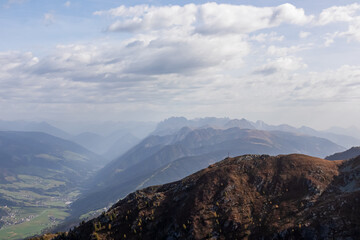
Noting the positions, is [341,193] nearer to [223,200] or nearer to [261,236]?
[261,236]

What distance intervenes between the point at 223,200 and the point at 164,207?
96.6 ft

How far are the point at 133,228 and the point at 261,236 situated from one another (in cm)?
5534

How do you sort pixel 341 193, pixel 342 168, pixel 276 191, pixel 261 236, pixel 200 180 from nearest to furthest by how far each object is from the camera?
pixel 261 236 < pixel 341 193 < pixel 276 191 < pixel 342 168 < pixel 200 180

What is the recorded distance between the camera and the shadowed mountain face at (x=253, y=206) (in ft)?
272

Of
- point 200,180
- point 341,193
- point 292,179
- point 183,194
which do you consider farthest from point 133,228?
point 341,193

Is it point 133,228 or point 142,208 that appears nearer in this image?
point 133,228

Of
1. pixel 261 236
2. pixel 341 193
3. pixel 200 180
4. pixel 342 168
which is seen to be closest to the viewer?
pixel 261 236

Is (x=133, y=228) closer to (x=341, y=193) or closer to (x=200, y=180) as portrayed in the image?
(x=200, y=180)

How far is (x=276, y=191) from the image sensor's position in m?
110

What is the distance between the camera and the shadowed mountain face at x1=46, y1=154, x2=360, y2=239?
82.9m

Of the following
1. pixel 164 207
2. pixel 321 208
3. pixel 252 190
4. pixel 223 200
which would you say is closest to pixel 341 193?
pixel 321 208

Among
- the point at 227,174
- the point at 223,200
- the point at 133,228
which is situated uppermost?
the point at 227,174

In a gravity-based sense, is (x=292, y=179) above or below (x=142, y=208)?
above

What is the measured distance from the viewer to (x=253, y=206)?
104 m
